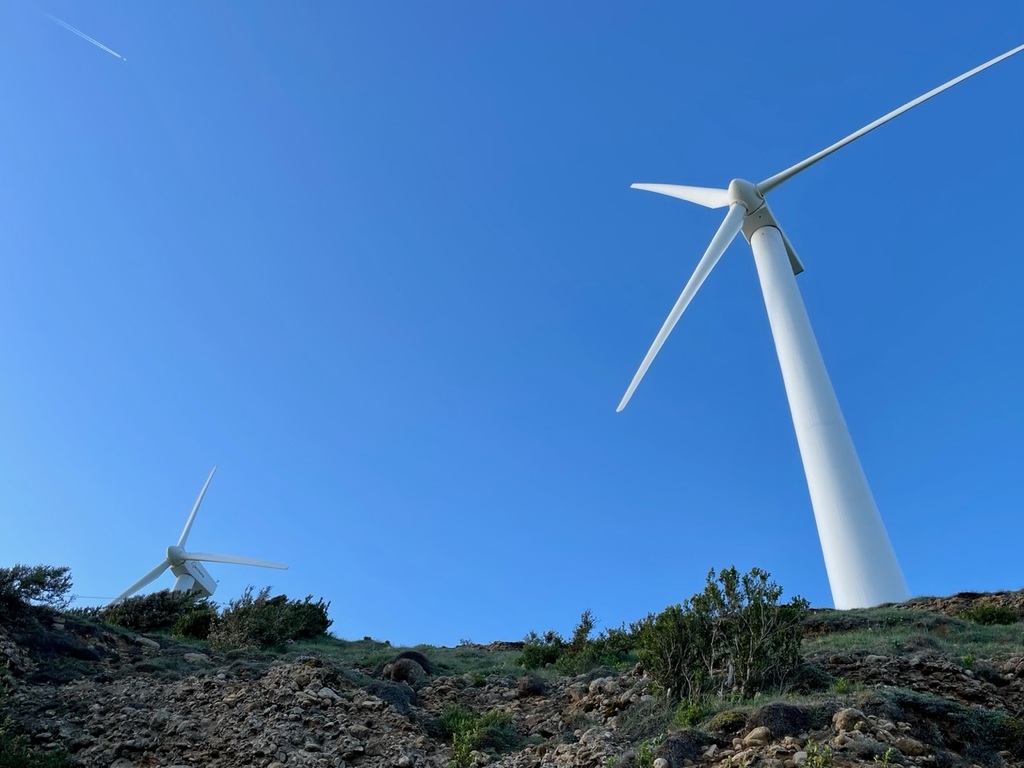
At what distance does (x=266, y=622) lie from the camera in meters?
24.6

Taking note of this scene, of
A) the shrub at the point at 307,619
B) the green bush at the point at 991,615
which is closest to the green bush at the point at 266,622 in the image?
the shrub at the point at 307,619

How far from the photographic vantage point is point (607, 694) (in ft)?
42.3

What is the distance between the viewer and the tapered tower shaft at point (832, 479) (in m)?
22.4

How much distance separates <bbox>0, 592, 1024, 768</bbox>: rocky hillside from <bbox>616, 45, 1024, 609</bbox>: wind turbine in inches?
174

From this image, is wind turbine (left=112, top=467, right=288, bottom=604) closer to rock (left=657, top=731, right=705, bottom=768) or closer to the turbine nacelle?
the turbine nacelle

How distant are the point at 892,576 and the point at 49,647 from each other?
2254 cm

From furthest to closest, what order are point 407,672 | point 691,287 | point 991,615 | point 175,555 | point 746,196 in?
point 175,555, point 746,196, point 691,287, point 991,615, point 407,672

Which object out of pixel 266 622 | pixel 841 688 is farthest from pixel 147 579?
pixel 841 688

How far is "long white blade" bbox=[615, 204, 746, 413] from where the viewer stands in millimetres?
25938

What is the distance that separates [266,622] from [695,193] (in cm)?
2699

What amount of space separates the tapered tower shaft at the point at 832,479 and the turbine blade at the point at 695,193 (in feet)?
23.9

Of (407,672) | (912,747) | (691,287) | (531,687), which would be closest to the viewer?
(912,747)

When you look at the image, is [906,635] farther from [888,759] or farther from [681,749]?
[681,749]

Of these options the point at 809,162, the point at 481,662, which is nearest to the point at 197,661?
the point at 481,662
